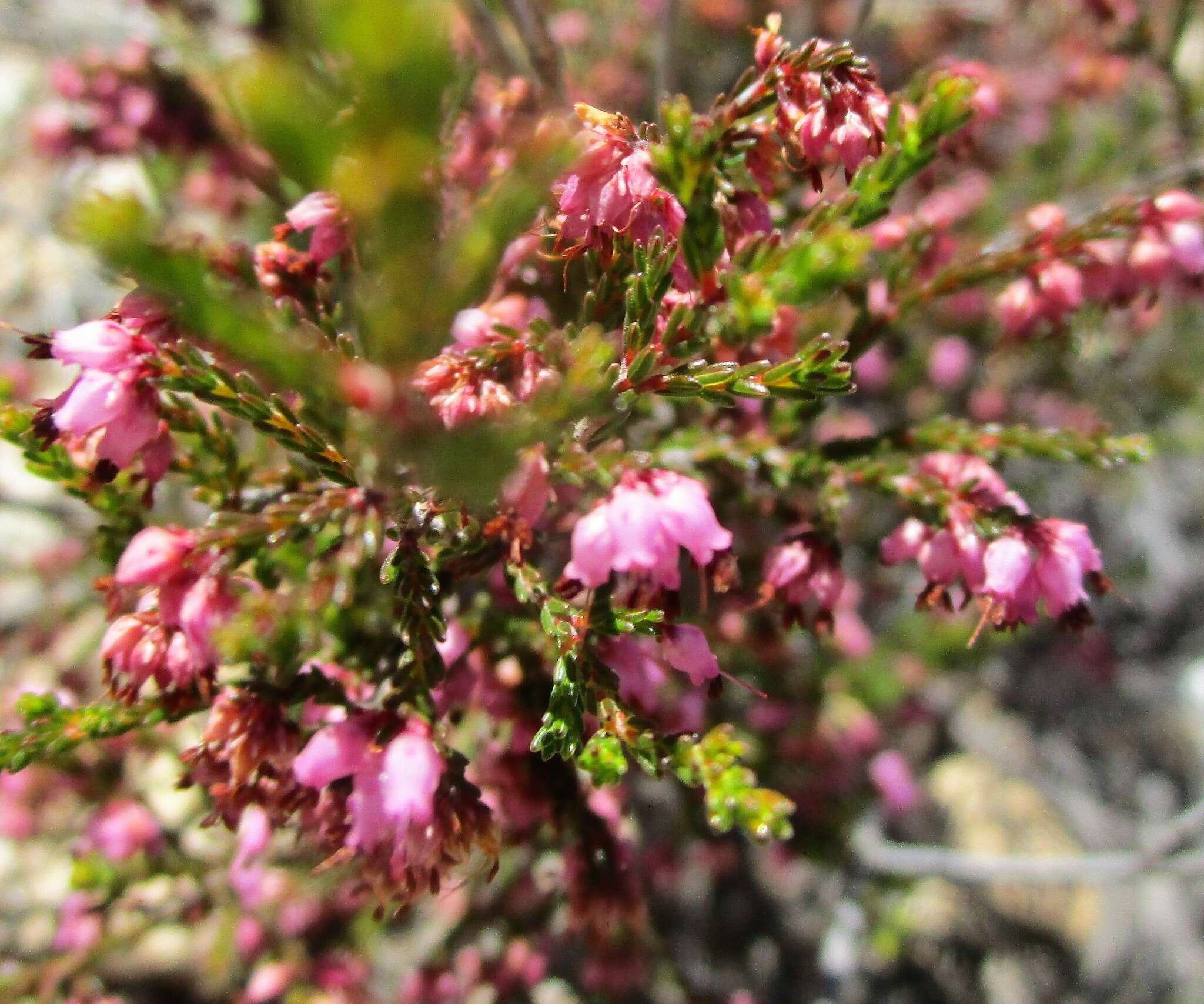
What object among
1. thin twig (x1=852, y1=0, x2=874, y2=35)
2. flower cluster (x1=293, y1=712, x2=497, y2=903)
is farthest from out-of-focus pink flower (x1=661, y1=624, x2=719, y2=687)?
thin twig (x1=852, y1=0, x2=874, y2=35)

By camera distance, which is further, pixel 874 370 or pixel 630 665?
pixel 874 370

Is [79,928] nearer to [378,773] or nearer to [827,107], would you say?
[378,773]

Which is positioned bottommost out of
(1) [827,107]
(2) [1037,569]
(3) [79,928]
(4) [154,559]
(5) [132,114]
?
(3) [79,928]

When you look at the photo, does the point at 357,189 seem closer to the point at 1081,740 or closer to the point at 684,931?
the point at 684,931

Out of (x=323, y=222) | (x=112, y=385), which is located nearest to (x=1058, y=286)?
(x=323, y=222)

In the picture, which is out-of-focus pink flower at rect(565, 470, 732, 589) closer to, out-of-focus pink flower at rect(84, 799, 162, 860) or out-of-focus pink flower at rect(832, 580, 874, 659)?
out-of-focus pink flower at rect(84, 799, 162, 860)

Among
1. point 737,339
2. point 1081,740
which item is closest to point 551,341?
point 737,339

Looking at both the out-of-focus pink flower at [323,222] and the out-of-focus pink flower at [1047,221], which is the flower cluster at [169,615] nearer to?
the out-of-focus pink flower at [323,222]

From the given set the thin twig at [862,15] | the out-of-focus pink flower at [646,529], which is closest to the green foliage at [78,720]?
the out-of-focus pink flower at [646,529]
